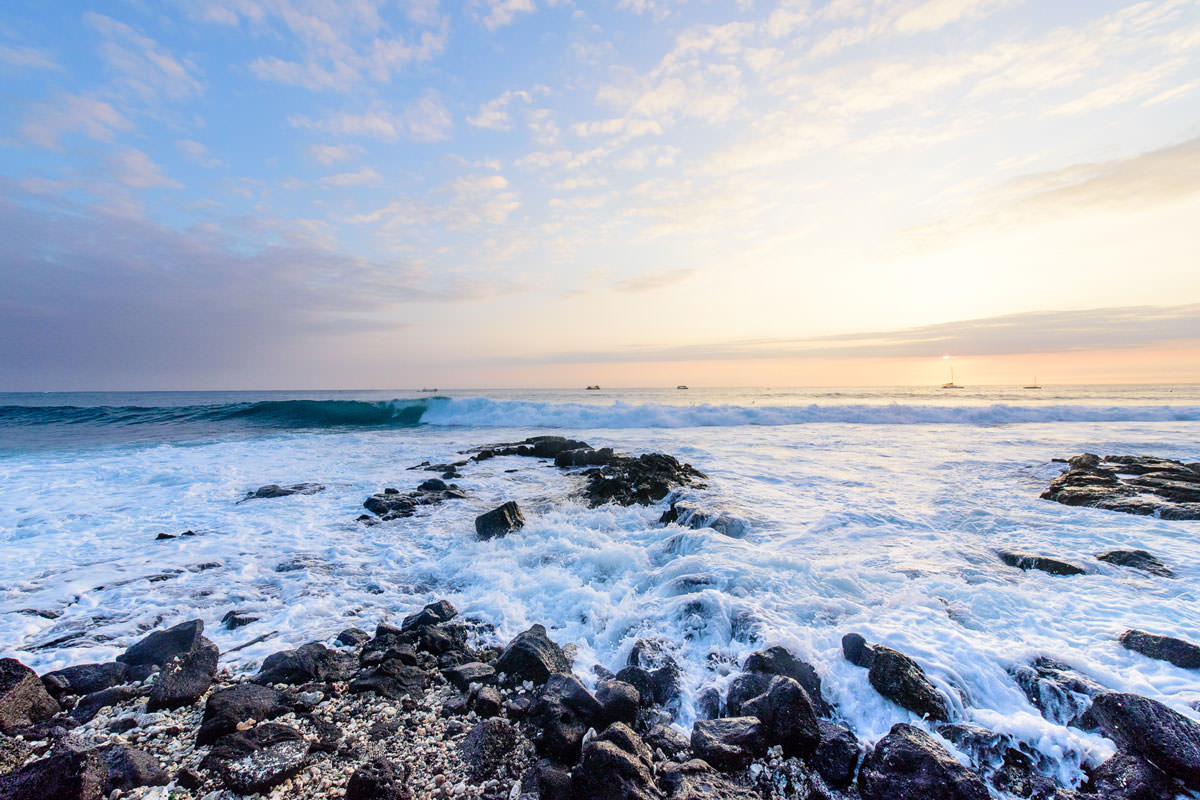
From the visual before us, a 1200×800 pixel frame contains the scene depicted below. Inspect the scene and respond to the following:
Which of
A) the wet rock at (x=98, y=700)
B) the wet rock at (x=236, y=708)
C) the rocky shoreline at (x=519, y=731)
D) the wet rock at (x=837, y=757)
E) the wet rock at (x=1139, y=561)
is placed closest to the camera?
the rocky shoreline at (x=519, y=731)

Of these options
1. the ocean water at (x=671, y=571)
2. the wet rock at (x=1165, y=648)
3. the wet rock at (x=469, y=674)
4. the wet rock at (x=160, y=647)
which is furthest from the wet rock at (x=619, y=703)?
the wet rock at (x=1165, y=648)

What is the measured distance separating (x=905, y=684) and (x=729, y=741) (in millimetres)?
1229

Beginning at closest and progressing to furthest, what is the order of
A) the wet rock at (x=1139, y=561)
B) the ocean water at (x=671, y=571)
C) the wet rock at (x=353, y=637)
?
Answer: 1. the ocean water at (x=671, y=571)
2. the wet rock at (x=353, y=637)
3. the wet rock at (x=1139, y=561)

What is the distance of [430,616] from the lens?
14.6 ft

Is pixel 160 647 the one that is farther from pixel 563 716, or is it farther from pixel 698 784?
pixel 698 784

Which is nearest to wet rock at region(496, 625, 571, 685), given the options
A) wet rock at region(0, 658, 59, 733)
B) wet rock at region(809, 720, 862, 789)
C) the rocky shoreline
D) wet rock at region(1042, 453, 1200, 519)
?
the rocky shoreline

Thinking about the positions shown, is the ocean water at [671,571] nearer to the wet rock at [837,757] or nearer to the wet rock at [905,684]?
the wet rock at [905,684]

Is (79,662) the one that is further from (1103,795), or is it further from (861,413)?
(861,413)

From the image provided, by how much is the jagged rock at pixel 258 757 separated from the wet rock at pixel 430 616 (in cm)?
147

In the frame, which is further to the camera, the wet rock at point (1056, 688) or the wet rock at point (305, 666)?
the wet rock at point (305, 666)

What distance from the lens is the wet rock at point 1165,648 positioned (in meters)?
3.30

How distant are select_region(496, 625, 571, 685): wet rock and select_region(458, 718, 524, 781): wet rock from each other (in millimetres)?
468

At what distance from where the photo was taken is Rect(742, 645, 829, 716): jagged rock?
3.29 metres

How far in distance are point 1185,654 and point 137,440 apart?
2497 cm
